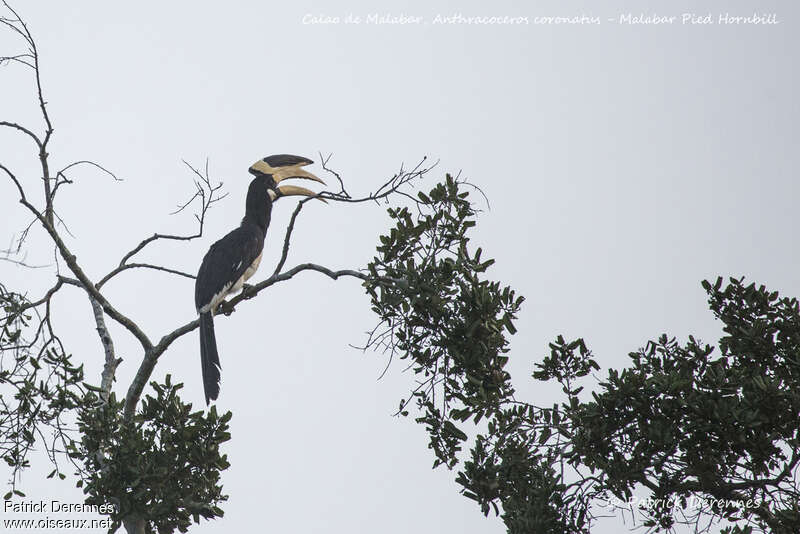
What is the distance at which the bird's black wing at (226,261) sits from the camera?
8.74 metres

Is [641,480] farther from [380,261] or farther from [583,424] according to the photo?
[380,261]

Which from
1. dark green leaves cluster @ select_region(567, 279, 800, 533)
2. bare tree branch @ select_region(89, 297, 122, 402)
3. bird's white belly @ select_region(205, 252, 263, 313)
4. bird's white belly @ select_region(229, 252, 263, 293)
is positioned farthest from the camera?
bird's white belly @ select_region(229, 252, 263, 293)

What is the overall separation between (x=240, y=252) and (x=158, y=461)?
3519 mm

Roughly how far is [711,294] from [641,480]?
167 centimetres

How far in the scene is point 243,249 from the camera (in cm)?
934

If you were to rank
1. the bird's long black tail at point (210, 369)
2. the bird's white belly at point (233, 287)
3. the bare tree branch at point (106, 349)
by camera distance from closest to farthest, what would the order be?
the bare tree branch at point (106, 349)
the bird's long black tail at point (210, 369)
the bird's white belly at point (233, 287)

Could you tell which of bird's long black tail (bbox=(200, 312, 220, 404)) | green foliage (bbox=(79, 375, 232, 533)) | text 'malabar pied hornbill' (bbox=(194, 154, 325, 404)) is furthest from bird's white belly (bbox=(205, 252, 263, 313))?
green foliage (bbox=(79, 375, 232, 533))

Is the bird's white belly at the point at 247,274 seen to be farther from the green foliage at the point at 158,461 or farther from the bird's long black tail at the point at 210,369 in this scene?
the green foliage at the point at 158,461

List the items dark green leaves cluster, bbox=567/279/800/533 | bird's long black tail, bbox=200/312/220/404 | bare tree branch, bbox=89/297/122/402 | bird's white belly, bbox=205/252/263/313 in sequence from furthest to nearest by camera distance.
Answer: bird's white belly, bbox=205/252/263/313
bird's long black tail, bbox=200/312/220/404
bare tree branch, bbox=89/297/122/402
dark green leaves cluster, bbox=567/279/800/533

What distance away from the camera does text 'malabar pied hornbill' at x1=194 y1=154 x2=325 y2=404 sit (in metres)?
8.25

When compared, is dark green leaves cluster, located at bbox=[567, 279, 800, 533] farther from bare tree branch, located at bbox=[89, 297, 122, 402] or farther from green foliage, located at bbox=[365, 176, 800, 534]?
bare tree branch, located at bbox=[89, 297, 122, 402]

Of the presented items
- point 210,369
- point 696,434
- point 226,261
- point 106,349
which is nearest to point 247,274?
point 226,261

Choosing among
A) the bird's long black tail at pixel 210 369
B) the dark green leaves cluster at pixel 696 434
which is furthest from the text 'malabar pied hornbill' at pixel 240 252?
the dark green leaves cluster at pixel 696 434

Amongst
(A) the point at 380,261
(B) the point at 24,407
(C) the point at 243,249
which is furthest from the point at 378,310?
(C) the point at 243,249
